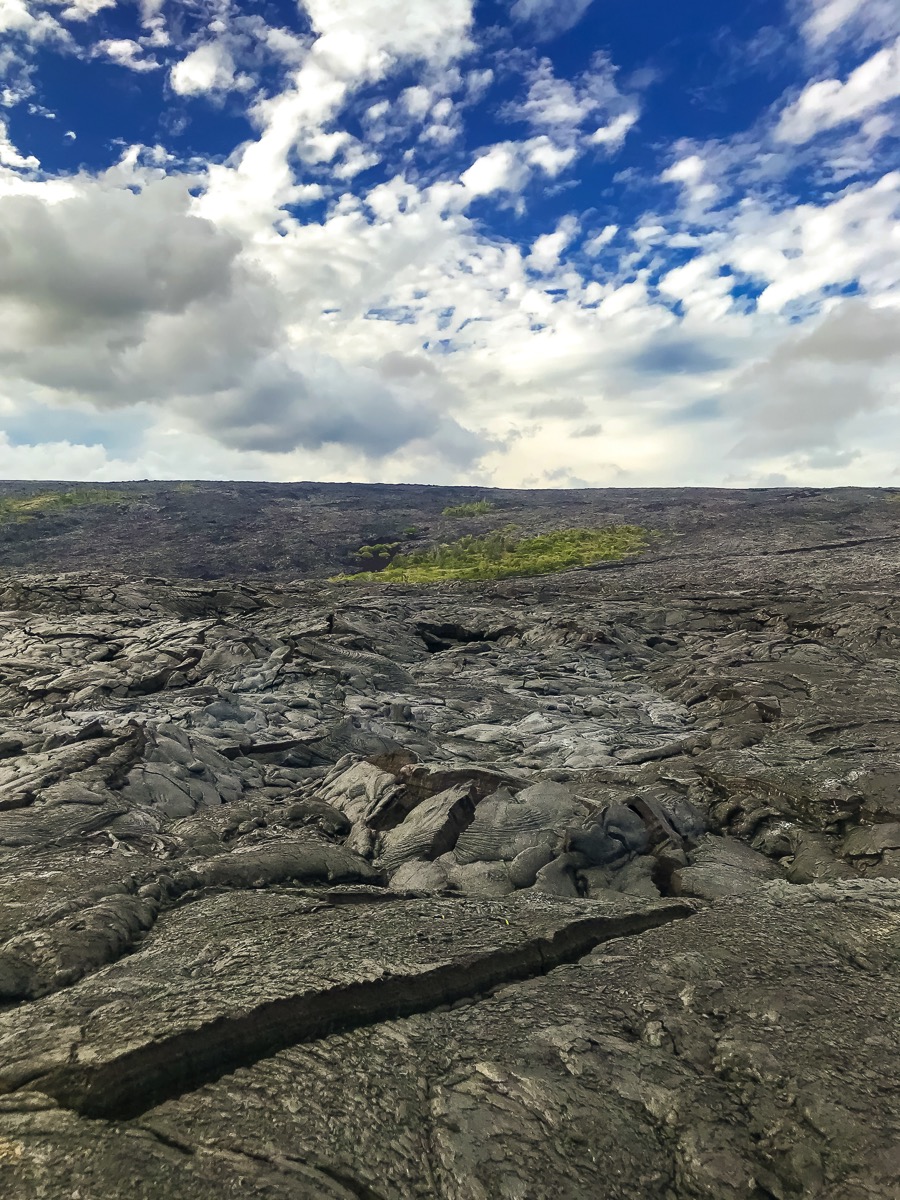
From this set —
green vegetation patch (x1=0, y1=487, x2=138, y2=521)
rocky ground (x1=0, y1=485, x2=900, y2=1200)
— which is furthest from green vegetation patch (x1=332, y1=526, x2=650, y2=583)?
green vegetation patch (x1=0, y1=487, x2=138, y2=521)

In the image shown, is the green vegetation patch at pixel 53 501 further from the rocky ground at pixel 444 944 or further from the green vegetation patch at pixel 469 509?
the rocky ground at pixel 444 944

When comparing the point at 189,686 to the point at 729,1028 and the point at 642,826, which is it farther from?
the point at 729,1028

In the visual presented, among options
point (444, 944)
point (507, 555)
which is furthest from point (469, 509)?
point (444, 944)

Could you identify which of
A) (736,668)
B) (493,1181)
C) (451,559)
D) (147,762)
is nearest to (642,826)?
(493,1181)

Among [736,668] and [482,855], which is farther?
[736,668]

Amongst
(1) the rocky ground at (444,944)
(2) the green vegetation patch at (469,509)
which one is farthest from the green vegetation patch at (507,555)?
(1) the rocky ground at (444,944)

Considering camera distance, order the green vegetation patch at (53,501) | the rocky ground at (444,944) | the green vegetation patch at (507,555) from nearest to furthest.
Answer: the rocky ground at (444,944)
the green vegetation patch at (507,555)
the green vegetation patch at (53,501)
